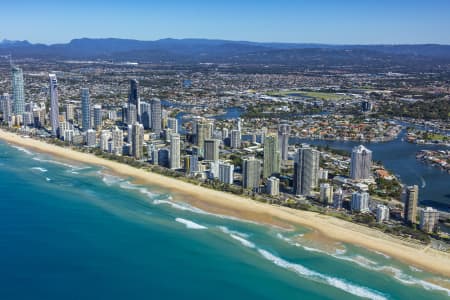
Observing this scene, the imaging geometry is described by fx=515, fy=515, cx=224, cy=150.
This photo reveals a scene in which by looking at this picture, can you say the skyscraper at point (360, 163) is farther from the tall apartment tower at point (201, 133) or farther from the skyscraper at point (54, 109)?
the skyscraper at point (54, 109)

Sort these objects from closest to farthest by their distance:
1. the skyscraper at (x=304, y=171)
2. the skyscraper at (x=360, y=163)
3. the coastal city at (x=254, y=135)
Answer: the coastal city at (x=254, y=135), the skyscraper at (x=304, y=171), the skyscraper at (x=360, y=163)

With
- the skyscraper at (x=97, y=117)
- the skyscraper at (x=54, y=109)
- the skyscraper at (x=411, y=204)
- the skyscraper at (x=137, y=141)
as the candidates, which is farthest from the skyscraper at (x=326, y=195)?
the skyscraper at (x=97, y=117)

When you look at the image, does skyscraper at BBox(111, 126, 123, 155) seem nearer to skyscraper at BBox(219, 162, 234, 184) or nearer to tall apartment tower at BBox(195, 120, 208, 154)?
tall apartment tower at BBox(195, 120, 208, 154)

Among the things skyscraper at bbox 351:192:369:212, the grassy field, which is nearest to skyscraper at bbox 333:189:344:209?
skyscraper at bbox 351:192:369:212

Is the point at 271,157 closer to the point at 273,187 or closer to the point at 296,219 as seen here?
the point at 273,187

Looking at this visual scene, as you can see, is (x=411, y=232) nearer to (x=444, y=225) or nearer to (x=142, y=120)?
(x=444, y=225)

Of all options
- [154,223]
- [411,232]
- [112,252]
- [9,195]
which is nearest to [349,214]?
[411,232]
